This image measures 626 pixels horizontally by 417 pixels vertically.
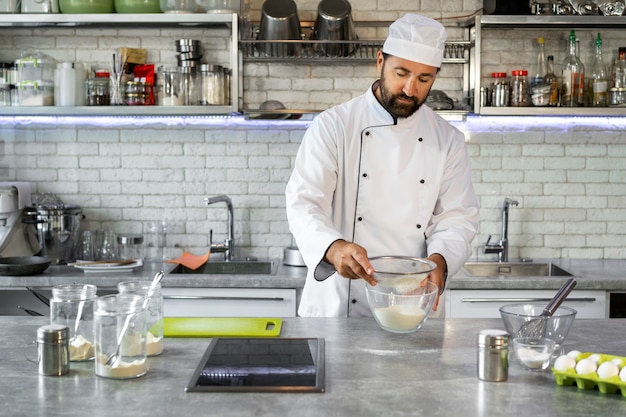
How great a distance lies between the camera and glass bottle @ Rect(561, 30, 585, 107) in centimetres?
501

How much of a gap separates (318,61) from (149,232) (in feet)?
4.87

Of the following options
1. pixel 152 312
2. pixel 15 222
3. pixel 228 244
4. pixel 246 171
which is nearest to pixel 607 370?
pixel 152 312

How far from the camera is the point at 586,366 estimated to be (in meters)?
2.21

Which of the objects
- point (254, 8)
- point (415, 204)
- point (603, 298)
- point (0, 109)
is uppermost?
point (254, 8)

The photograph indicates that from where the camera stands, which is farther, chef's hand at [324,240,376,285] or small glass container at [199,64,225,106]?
small glass container at [199,64,225,106]

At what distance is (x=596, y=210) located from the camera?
5.37 m

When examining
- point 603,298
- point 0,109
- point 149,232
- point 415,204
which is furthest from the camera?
point 149,232

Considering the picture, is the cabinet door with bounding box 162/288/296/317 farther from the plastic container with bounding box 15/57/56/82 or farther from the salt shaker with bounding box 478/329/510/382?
the salt shaker with bounding box 478/329/510/382

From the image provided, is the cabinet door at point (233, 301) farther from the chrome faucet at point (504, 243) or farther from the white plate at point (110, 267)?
the chrome faucet at point (504, 243)

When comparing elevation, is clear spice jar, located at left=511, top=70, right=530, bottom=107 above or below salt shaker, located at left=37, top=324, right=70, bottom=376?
above

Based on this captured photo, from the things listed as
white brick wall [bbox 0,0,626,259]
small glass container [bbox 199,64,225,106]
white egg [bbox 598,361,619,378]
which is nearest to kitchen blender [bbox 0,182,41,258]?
white brick wall [bbox 0,0,626,259]

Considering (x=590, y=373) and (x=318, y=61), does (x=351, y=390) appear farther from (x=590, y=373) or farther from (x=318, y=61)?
(x=318, y=61)

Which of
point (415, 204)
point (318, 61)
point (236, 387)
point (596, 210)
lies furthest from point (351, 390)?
point (596, 210)

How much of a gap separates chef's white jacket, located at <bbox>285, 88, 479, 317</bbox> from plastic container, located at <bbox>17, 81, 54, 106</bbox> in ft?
6.67
